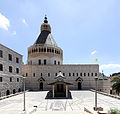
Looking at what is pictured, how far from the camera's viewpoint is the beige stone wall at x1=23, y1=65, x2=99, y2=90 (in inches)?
2221

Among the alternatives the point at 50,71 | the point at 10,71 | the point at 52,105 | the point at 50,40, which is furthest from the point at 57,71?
the point at 52,105

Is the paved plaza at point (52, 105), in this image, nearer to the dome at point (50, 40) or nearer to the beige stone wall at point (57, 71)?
the beige stone wall at point (57, 71)

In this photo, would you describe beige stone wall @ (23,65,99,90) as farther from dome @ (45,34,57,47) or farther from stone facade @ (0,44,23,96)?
dome @ (45,34,57,47)

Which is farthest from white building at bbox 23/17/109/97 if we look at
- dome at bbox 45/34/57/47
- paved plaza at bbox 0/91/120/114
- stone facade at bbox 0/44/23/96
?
paved plaza at bbox 0/91/120/114

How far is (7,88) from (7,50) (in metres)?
9.56

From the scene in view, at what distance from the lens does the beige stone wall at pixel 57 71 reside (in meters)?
56.4

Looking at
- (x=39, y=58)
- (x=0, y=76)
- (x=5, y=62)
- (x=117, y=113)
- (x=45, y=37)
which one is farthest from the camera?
(x=45, y=37)

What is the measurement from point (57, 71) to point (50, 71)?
8.34ft

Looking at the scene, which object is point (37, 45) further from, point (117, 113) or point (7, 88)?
point (117, 113)

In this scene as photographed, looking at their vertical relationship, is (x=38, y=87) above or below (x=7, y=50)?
below

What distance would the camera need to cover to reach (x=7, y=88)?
3938 cm

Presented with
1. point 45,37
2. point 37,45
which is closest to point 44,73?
point 37,45

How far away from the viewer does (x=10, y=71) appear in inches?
1644

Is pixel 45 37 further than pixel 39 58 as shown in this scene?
Yes
